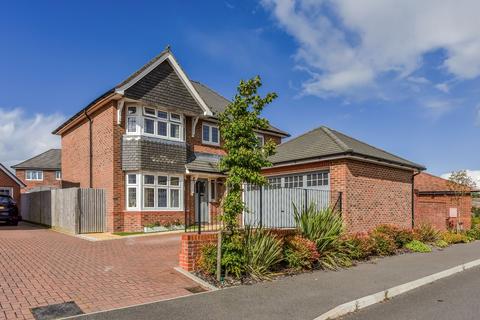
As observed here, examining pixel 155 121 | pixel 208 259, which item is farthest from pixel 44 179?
pixel 208 259

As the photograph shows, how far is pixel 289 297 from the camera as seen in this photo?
7289 millimetres

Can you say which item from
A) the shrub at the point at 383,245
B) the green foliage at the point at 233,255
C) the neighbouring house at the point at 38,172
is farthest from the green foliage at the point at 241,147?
the neighbouring house at the point at 38,172

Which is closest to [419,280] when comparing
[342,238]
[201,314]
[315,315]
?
[342,238]

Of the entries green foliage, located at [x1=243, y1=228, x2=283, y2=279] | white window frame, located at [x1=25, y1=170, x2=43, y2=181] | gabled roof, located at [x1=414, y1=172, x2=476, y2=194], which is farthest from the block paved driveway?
white window frame, located at [x1=25, y1=170, x2=43, y2=181]

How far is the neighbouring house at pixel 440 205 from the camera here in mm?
18797

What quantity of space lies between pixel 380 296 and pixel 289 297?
1803 mm

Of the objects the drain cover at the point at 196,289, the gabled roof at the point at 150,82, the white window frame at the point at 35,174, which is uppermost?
the gabled roof at the point at 150,82

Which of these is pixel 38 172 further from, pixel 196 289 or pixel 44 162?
pixel 196 289

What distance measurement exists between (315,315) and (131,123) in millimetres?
14204

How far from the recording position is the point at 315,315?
6273 mm

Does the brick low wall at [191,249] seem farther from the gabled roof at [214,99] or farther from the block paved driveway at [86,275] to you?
the gabled roof at [214,99]

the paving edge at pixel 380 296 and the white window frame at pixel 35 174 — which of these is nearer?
the paving edge at pixel 380 296

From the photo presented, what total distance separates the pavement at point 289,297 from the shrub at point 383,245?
156cm

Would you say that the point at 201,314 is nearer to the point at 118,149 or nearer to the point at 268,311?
the point at 268,311
